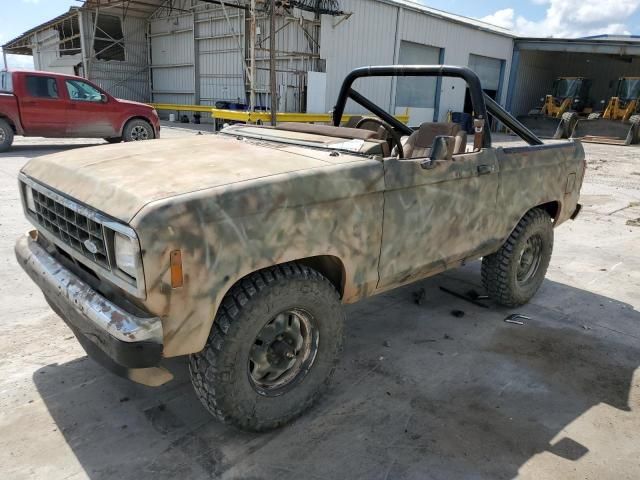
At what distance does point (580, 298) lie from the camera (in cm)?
467

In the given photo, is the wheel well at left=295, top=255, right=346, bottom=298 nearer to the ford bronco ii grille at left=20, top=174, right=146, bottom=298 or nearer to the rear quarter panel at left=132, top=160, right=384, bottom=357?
the rear quarter panel at left=132, top=160, right=384, bottom=357

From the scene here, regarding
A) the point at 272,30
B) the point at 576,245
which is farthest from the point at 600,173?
the point at 272,30

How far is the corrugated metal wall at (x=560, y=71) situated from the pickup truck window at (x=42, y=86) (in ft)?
78.6

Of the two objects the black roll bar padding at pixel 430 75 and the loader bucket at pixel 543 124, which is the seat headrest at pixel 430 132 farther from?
the loader bucket at pixel 543 124

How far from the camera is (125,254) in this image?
6.75 feet

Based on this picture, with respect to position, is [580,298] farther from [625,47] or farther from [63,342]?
[625,47]

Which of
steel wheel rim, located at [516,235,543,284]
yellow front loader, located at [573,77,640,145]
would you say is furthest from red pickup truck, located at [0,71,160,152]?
yellow front loader, located at [573,77,640,145]

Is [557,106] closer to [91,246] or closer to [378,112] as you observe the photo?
[378,112]

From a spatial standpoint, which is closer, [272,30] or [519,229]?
[519,229]

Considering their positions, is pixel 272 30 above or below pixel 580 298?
above

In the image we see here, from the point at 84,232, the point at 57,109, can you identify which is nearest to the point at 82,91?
the point at 57,109

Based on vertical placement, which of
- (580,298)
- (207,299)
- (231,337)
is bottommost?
(580,298)

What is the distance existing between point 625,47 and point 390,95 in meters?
11.2

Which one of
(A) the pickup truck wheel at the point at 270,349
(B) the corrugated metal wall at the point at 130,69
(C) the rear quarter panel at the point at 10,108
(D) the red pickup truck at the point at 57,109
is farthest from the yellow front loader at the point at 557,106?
(A) the pickup truck wheel at the point at 270,349
